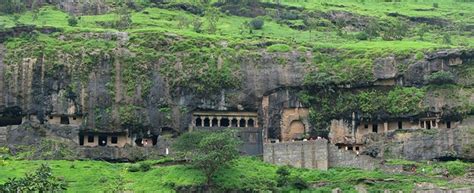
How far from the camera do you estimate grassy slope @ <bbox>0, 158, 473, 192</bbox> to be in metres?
64.6

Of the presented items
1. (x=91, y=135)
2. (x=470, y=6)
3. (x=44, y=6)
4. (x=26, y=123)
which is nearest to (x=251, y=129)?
(x=91, y=135)

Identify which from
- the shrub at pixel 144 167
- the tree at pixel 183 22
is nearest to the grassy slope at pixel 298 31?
the tree at pixel 183 22

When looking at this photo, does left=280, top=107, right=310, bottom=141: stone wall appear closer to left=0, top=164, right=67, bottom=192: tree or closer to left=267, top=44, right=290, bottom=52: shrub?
left=267, top=44, right=290, bottom=52: shrub

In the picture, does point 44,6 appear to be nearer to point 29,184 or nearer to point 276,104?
point 276,104

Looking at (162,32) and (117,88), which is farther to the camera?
(162,32)

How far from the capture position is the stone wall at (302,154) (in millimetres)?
69688

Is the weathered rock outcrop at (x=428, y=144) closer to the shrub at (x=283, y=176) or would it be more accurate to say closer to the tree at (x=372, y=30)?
the shrub at (x=283, y=176)

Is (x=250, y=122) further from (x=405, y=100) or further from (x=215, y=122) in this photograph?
(x=405, y=100)

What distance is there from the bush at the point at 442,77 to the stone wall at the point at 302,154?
1214cm

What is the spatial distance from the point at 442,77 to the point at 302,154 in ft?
47.7

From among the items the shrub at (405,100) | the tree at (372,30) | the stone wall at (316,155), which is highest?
the tree at (372,30)

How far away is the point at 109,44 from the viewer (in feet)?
263

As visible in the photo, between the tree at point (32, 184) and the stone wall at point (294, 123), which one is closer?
the tree at point (32, 184)

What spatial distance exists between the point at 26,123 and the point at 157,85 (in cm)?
1213
